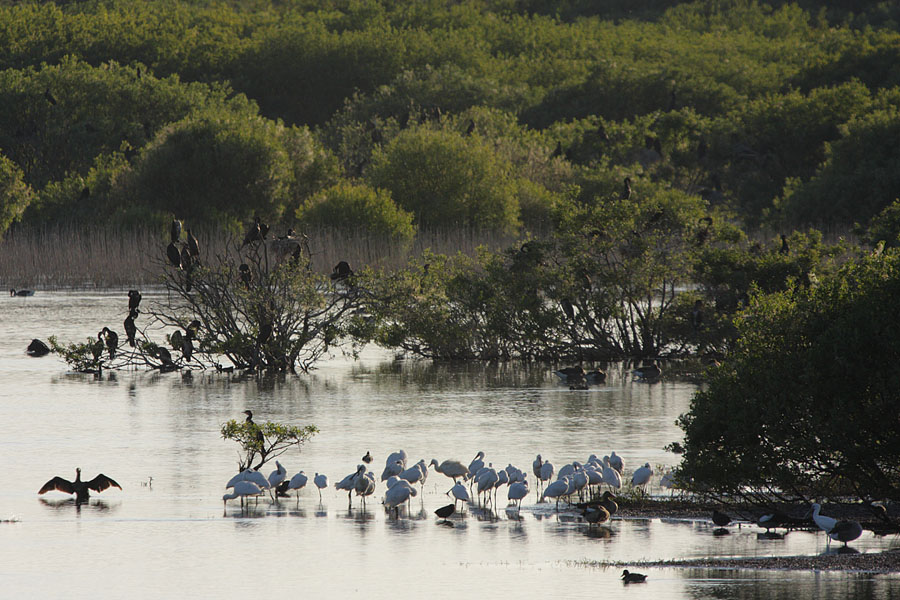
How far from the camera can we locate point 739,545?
10906 mm

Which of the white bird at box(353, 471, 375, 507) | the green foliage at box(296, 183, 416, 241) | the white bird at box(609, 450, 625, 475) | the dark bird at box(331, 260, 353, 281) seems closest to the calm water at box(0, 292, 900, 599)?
the white bird at box(353, 471, 375, 507)

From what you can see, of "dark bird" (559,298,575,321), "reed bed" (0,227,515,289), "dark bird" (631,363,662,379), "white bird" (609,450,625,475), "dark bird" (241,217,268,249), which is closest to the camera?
"white bird" (609,450,625,475)

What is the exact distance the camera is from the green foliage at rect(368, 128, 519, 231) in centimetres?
5194

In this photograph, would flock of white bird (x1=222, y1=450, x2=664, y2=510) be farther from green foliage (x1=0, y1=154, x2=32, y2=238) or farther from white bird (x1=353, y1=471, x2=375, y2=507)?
green foliage (x1=0, y1=154, x2=32, y2=238)

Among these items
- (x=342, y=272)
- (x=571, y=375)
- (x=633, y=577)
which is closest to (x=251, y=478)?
(x=633, y=577)

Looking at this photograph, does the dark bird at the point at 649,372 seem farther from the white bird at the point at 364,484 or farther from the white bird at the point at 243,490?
the white bird at the point at 243,490

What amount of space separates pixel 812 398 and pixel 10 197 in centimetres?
4947

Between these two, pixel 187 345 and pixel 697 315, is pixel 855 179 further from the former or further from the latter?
pixel 187 345

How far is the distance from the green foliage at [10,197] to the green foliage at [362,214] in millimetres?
12747

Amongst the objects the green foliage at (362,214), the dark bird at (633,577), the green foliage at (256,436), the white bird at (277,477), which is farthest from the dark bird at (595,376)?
the green foliage at (362,214)

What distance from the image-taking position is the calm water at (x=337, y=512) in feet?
32.4

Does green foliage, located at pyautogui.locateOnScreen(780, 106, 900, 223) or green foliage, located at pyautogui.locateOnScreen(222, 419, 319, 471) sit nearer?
green foliage, located at pyautogui.locateOnScreen(222, 419, 319, 471)

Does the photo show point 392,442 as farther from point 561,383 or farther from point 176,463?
point 561,383

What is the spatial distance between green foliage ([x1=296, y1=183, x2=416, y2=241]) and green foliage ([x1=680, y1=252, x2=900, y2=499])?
34877 millimetres
